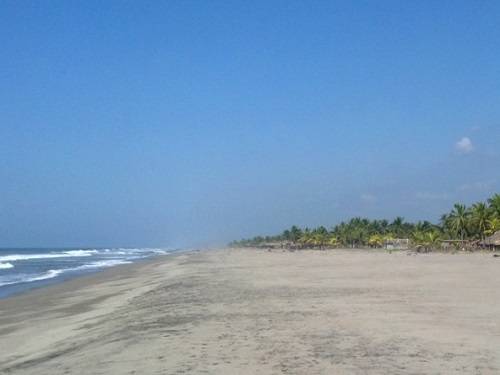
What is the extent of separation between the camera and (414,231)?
11419cm

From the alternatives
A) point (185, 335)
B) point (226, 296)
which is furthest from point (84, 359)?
point (226, 296)

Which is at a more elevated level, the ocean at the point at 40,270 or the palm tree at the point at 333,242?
the palm tree at the point at 333,242

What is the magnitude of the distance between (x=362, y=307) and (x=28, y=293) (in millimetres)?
25988

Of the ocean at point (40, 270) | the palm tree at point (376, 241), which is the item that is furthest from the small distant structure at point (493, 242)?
the ocean at point (40, 270)

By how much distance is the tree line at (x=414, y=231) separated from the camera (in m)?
87.4

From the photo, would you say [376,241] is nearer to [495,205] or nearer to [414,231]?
[414,231]

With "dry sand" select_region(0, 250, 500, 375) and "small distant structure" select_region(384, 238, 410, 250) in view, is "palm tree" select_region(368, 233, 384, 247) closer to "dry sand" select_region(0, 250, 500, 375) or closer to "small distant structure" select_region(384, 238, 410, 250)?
"small distant structure" select_region(384, 238, 410, 250)

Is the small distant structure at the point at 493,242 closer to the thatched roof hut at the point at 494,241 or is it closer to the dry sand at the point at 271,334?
the thatched roof hut at the point at 494,241

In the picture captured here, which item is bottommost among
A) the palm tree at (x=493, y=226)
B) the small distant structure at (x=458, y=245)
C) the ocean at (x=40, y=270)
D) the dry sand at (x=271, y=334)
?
the dry sand at (x=271, y=334)

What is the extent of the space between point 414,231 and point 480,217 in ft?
89.8

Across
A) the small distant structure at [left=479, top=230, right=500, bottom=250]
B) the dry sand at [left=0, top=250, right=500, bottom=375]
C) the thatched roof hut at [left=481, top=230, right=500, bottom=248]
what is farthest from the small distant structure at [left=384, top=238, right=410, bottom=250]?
the dry sand at [left=0, top=250, right=500, bottom=375]

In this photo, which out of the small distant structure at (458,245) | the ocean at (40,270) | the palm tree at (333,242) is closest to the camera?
the ocean at (40,270)

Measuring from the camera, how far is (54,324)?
20.8 m

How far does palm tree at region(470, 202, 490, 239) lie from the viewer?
87125 mm
